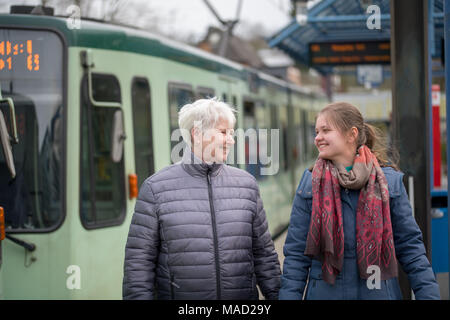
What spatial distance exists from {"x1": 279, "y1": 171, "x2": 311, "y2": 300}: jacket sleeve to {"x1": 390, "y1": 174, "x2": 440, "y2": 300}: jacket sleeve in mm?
387

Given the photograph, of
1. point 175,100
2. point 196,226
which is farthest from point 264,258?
point 175,100

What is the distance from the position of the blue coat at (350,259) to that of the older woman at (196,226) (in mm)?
234

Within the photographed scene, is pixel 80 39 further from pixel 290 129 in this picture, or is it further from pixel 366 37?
pixel 290 129

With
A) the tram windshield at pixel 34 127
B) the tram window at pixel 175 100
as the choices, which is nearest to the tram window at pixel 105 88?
the tram windshield at pixel 34 127

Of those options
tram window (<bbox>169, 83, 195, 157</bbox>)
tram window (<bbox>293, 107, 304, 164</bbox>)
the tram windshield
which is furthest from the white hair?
tram window (<bbox>293, 107, 304, 164</bbox>)

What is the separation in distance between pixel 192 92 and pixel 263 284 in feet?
12.7

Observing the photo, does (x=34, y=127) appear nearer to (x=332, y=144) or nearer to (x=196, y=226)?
(x=196, y=226)

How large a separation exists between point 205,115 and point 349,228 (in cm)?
80

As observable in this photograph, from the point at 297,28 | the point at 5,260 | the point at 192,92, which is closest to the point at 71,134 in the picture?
the point at 5,260

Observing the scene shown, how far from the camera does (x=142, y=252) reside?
8.79ft

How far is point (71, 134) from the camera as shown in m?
4.69

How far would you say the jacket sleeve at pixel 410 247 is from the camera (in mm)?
2588

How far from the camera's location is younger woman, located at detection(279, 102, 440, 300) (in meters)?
2.57

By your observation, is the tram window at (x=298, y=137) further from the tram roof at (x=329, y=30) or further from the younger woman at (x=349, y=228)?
the younger woman at (x=349, y=228)
